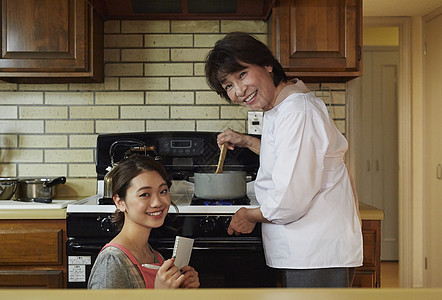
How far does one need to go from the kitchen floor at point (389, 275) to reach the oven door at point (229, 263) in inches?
103

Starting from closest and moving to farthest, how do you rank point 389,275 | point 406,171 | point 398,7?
point 398,7
point 406,171
point 389,275

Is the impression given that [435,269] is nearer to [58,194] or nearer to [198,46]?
[198,46]

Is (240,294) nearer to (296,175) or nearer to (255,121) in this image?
(296,175)

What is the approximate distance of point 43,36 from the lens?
2.48 meters

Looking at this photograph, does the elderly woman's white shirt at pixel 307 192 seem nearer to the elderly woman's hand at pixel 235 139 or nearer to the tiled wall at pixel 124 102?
the elderly woman's hand at pixel 235 139

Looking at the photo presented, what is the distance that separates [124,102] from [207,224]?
1090 millimetres

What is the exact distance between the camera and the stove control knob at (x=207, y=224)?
2064 mm

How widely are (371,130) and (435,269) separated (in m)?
1.83

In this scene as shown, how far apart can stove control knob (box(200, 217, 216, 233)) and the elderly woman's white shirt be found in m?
0.37

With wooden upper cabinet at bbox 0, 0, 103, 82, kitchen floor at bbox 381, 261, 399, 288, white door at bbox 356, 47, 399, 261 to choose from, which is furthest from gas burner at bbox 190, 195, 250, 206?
white door at bbox 356, 47, 399, 261

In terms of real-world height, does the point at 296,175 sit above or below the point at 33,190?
above

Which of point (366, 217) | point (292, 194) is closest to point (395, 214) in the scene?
point (366, 217)

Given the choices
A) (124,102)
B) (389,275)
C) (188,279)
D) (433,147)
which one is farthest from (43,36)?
(389,275)

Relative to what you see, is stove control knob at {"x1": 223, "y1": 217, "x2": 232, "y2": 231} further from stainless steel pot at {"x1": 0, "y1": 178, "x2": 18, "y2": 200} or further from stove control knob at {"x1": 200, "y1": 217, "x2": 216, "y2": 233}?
stainless steel pot at {"x1": 0, "y1": 178, "x2": 18, "y2": 200}
